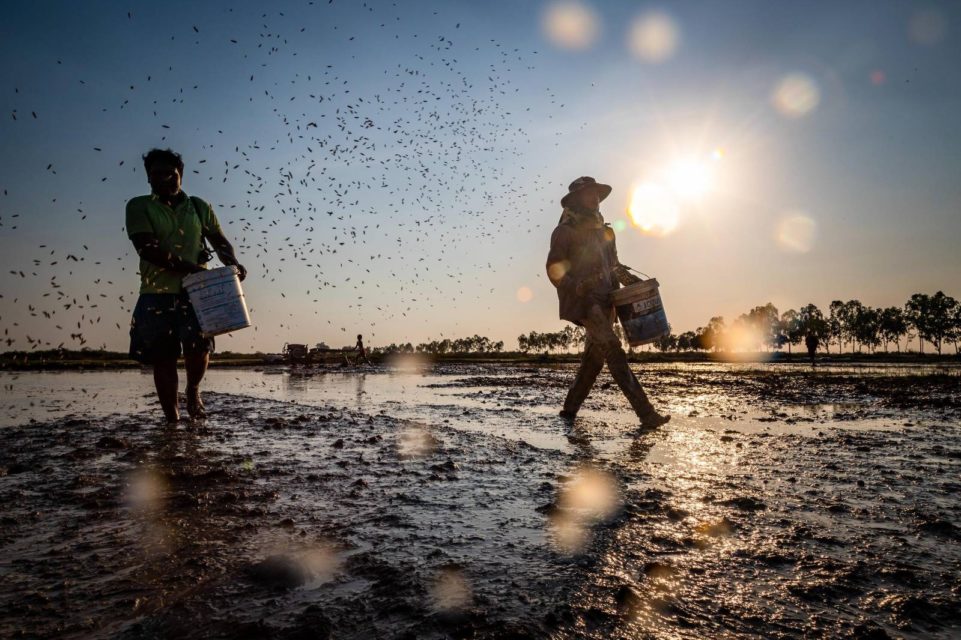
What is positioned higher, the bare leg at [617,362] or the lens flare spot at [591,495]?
the bare leg at [617,362]

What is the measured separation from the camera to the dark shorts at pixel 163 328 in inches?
201

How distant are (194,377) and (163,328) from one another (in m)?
0.73

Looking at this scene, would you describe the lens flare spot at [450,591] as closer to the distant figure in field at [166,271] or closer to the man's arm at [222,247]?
the distant figure in field at [166,271]

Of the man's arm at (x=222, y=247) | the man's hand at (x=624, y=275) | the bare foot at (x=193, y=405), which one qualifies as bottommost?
the bare foot at (x=193, y=405)

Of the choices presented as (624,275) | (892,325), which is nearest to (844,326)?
(892,325)

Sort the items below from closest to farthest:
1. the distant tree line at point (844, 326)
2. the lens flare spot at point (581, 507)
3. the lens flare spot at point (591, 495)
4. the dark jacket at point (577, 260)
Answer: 1. the lens flare spot at point (581, 507)
2. the lens flare spot at point (591, 495)
3. the dark jacket at point (577, 260)
4. the distant tree line at point (844, 326)

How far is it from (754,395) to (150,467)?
10.7 metres

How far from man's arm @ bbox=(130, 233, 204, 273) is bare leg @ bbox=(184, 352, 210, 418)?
993 millimetres

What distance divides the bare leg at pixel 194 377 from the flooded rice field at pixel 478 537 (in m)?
1.02

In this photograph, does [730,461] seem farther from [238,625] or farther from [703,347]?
[703,347]

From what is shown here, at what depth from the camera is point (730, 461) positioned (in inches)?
152

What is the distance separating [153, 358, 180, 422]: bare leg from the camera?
5.21 m

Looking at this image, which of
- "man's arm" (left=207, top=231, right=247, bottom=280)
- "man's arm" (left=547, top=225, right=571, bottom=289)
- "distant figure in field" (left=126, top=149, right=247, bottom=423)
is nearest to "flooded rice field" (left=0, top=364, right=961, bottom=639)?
"distant figure in field" (left=126, top=149, right=247, bottom=423)

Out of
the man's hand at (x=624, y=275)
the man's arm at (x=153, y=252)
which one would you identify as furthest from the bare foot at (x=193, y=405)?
the man's hand at (x=624, y=275)
